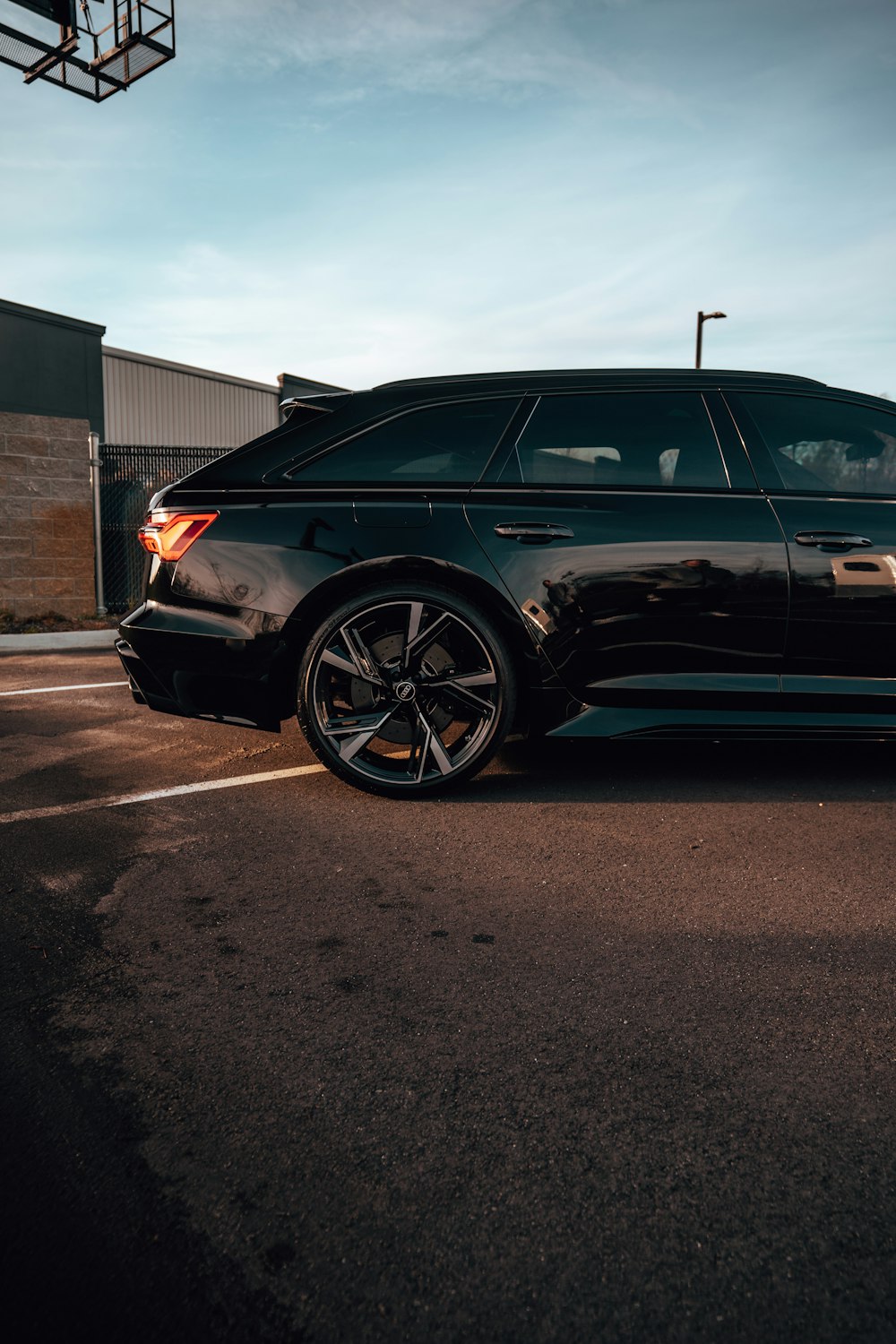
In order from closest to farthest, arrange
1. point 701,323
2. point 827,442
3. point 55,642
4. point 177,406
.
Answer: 1. point 827,442
2. point 55,642
3. point 177,406
4. point 701,323

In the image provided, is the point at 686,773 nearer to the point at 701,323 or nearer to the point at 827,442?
the point at 827,442

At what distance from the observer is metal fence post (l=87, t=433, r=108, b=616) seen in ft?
37.2

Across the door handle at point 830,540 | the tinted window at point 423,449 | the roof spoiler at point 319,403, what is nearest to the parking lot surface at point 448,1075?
the door handle at point 830,540

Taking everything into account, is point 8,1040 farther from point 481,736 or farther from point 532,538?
point 532,538

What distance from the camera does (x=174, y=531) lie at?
13.0ft

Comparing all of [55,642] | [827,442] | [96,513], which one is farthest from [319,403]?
[96,513]

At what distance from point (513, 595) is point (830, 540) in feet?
4.07

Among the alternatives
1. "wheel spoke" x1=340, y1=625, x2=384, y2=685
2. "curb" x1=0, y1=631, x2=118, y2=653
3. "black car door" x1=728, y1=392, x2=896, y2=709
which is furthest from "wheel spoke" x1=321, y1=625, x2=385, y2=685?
"curb" x1=0, y1=631, x2=118, y2=653

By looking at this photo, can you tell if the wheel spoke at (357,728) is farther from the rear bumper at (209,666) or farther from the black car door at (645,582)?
the black car door at (645,582)

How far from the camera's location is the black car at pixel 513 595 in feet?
12.5

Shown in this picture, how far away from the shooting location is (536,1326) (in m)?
1.32

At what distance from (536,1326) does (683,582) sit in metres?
2.86

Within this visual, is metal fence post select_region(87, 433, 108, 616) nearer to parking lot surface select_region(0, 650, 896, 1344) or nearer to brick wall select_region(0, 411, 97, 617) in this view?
brick wall select_region(0, 411, 97, 617)

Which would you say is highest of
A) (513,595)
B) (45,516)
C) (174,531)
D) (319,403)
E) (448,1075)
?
(319,403)
